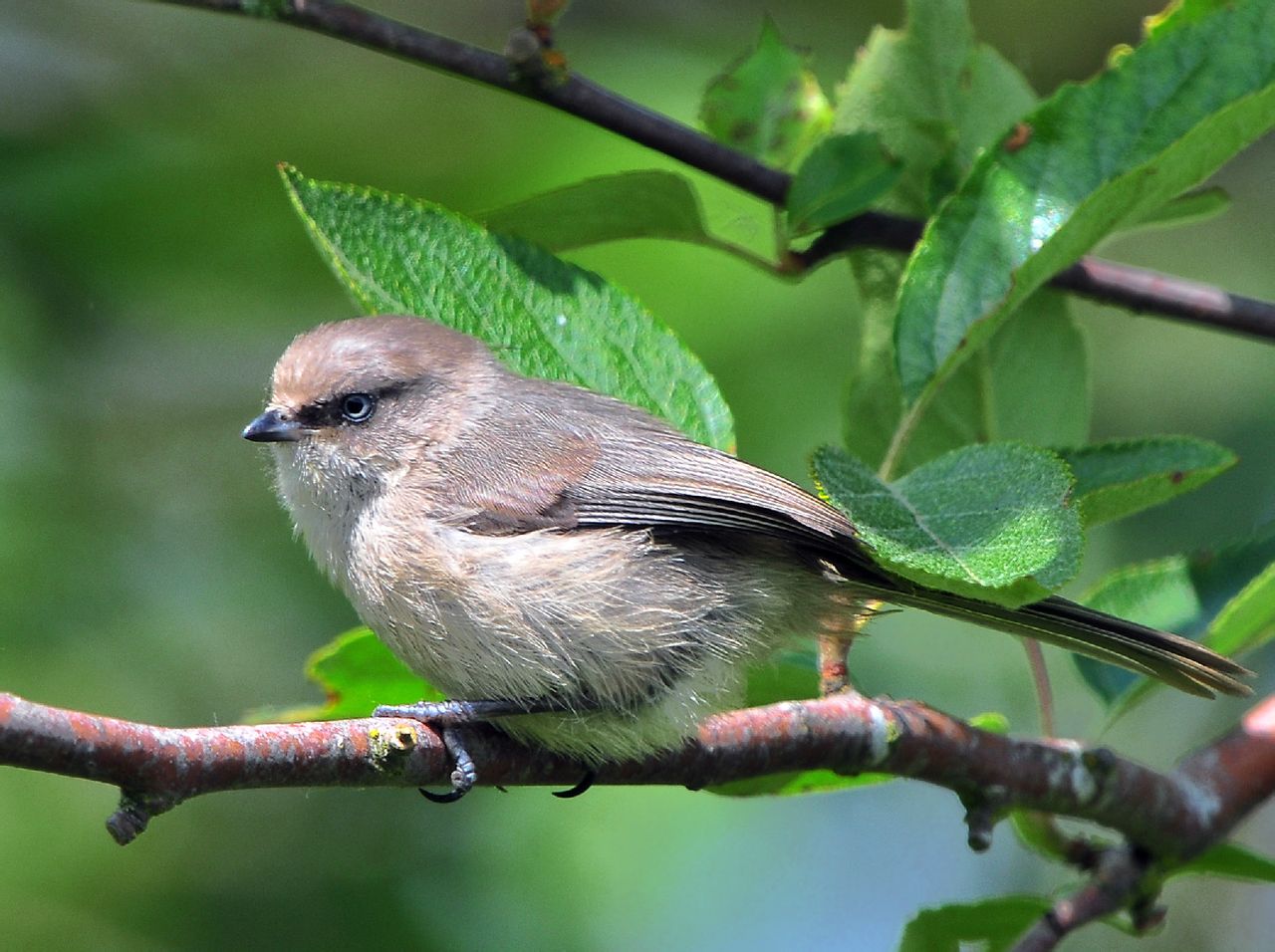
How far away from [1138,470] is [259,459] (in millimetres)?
2269

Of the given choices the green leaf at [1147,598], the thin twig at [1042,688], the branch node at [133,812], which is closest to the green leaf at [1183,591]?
the green leaf at [1147,598]

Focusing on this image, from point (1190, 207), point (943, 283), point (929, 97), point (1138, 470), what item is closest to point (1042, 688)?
point (1138, 470)

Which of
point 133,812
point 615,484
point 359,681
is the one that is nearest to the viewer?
point 133,812

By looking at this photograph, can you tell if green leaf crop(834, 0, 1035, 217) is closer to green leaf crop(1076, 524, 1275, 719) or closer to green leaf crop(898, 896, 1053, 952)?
green leaf crop(1076, 524, 1275, 719)

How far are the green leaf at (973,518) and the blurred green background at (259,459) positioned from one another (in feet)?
4.71

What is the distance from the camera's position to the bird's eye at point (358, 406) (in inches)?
127

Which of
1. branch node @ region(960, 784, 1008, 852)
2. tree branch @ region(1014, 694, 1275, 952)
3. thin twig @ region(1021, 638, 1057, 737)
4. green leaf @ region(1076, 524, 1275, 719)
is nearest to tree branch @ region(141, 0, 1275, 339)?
green leaf @ region(1076, 524, 1275, 719)

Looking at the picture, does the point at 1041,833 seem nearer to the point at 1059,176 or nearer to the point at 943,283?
the point at 943,283

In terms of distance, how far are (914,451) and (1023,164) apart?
0.64 metres

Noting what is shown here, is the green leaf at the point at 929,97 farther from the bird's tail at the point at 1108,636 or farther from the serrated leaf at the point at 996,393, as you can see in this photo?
the bird's tail at the point at 1108,636

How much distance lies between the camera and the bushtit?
270 centimetres

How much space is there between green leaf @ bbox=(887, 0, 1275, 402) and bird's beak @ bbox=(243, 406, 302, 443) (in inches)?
52.4

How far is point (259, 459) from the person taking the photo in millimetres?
3812

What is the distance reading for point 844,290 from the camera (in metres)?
5.00
